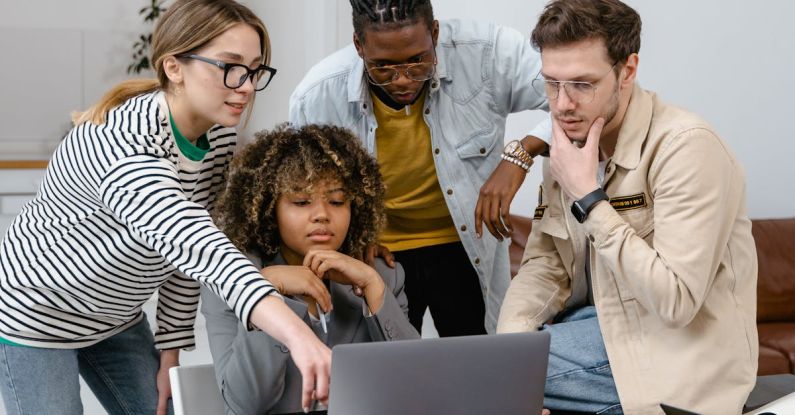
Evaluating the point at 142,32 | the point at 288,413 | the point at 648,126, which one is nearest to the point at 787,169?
the point at 648,126

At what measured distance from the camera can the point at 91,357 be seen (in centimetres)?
193

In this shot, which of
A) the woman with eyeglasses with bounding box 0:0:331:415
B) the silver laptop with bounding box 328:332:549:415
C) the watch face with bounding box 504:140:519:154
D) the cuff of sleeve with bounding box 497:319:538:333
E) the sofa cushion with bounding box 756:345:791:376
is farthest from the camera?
the sofa cushion with bounding box 756:345:791:376

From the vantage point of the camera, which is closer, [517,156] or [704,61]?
[517,156]

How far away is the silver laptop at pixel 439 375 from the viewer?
1265 mm

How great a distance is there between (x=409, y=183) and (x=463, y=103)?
0.76 ft

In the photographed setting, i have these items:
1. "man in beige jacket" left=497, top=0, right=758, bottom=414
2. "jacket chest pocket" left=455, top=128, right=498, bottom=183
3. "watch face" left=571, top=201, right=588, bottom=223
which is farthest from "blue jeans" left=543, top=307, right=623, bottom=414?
"jacket chest pocket" left=455, top=128, right=498, bottom=183

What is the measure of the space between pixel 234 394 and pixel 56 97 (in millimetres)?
5209

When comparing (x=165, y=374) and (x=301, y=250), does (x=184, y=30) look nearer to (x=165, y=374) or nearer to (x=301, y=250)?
(x=301, y=250)

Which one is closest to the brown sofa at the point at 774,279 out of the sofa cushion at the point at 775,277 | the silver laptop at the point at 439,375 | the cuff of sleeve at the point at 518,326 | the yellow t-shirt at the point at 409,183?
the sofa cushion at the point at 775,277

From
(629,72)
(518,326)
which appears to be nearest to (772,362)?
(518,326)

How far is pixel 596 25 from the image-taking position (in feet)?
5.46

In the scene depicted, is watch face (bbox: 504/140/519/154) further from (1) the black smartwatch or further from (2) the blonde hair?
(2) the blonde hair

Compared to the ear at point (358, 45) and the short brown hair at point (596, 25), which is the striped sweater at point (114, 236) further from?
the short brown hair at point (596, 25)

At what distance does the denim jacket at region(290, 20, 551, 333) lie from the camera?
87.7 inches
